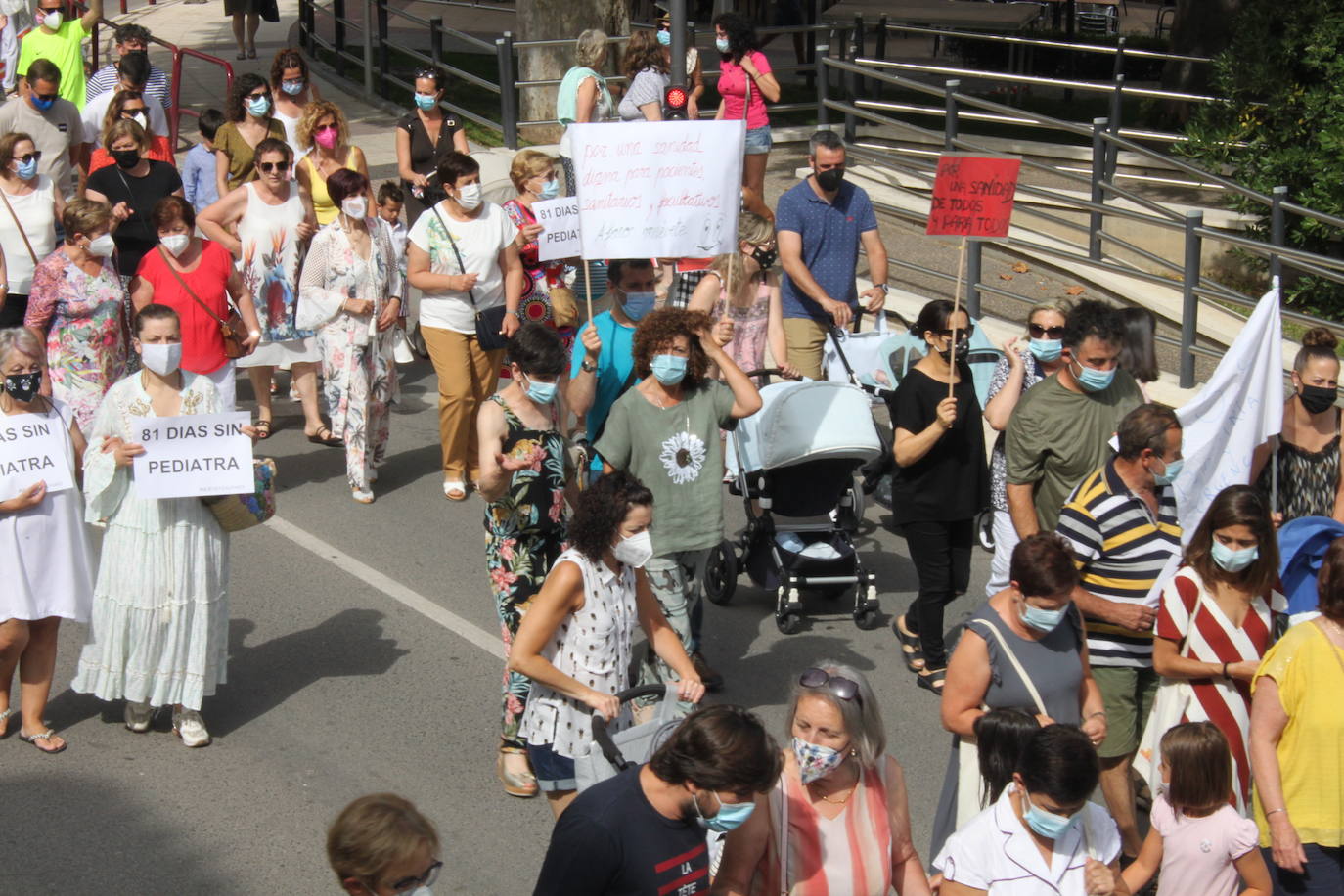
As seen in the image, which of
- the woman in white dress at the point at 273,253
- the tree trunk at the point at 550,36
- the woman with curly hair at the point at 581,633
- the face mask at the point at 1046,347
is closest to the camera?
the woman with curly hair at the point at 581,633

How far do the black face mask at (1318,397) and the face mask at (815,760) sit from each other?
11.5 ft

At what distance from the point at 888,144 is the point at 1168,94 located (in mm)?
2890

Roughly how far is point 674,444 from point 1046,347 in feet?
5.91

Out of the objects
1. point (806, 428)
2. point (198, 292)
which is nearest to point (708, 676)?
point (806, 428)

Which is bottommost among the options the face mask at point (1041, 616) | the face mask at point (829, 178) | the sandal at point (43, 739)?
the sandal at point (43, 739)

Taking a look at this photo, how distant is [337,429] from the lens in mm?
10320

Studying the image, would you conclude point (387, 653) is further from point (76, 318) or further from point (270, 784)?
point (76, 318)

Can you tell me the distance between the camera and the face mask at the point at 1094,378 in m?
6.75

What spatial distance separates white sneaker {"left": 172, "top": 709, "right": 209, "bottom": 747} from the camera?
6.94 meters

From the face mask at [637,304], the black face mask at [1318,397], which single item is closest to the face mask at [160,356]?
the face mask at [637,304]

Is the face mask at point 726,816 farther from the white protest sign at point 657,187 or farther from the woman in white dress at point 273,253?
the woman in white dress at point 273,253

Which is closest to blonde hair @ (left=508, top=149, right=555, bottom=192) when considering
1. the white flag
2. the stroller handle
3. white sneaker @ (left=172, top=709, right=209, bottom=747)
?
white sneaker @ (left=172, top=709, right=209, bottom=747)

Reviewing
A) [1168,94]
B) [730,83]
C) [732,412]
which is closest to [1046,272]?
[1168,94]

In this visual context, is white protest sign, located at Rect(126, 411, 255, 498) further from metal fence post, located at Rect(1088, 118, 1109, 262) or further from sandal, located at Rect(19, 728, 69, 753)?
metal fence post, located at Rect(1088, 118, 1109, 262)
